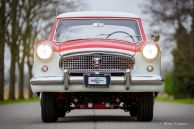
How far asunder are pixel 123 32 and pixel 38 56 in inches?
73.0

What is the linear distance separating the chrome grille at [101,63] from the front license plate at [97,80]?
0.91 feet

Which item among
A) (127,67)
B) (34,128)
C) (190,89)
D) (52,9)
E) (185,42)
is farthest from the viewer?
(190,89)

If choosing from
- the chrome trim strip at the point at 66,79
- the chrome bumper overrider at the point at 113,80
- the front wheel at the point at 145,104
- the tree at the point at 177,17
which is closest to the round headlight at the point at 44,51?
the chrome bumper overrider at the point at 113,80

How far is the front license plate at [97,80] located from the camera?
10141mm

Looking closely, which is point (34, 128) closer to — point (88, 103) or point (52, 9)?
point (88, 103)

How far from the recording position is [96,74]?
10.2m

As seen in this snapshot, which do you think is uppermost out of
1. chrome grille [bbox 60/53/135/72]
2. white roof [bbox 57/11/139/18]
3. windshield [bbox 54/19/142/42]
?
white roof [bbox 57/11/139/18]

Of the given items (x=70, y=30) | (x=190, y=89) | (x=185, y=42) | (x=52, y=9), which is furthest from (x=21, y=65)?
(x=70, y=30)

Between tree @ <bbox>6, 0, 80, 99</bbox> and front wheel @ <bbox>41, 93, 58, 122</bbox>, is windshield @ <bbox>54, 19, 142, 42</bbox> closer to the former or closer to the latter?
front wheel @ <bbox>41, 93, 58, 122</bbox>

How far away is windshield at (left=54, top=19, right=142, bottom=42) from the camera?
11.5 m

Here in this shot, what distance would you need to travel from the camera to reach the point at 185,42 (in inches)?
1738

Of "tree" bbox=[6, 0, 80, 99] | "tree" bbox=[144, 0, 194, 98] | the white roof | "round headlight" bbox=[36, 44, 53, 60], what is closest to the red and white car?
"round headlight" bbox=[36, 44, 53, 60]

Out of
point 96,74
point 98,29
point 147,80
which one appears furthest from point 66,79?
point 98,29

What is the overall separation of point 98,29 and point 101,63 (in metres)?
1.25
